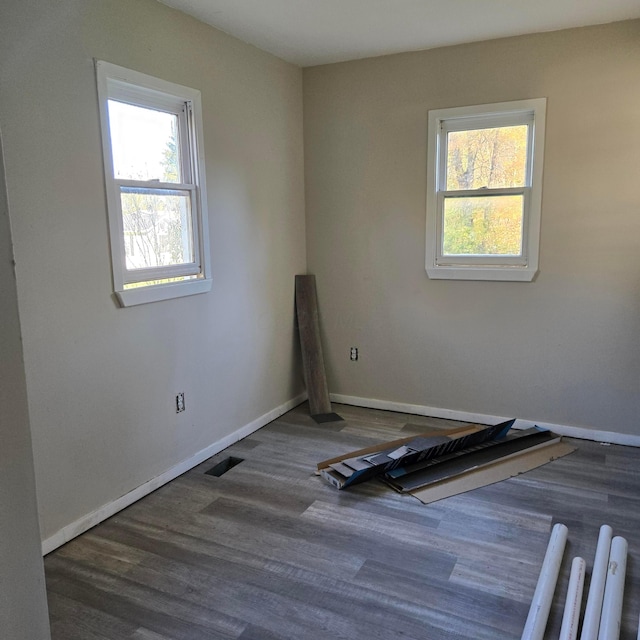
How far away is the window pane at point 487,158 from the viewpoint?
11.7 ft

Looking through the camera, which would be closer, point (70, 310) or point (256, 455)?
point (70, 310)

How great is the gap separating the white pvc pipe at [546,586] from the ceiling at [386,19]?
270 cm

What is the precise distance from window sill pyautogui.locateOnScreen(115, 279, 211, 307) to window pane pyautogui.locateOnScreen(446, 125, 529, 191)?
73.9 inches

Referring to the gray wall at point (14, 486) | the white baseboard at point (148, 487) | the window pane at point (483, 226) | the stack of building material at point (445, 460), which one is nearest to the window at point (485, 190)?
the window pane at point (483, 226)

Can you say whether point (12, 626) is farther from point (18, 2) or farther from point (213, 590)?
point (18, 2)

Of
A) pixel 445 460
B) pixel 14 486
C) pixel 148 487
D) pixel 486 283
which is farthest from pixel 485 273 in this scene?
pixel 14 486

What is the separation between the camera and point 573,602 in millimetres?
1932

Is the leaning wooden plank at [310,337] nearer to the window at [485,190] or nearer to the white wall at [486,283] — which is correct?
the white wall at [486,283]

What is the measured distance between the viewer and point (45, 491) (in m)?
2.36

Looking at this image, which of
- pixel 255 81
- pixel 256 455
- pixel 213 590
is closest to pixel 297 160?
pixel 255 81

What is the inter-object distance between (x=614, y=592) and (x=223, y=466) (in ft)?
6.91

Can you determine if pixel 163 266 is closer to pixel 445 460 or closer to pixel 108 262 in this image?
pixel 108 262

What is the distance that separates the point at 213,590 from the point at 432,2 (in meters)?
3.04

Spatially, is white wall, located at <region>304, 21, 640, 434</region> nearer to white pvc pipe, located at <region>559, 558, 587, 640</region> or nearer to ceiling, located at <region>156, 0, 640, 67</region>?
ceiling, located at <region>156, 0, 640, 67</region>
